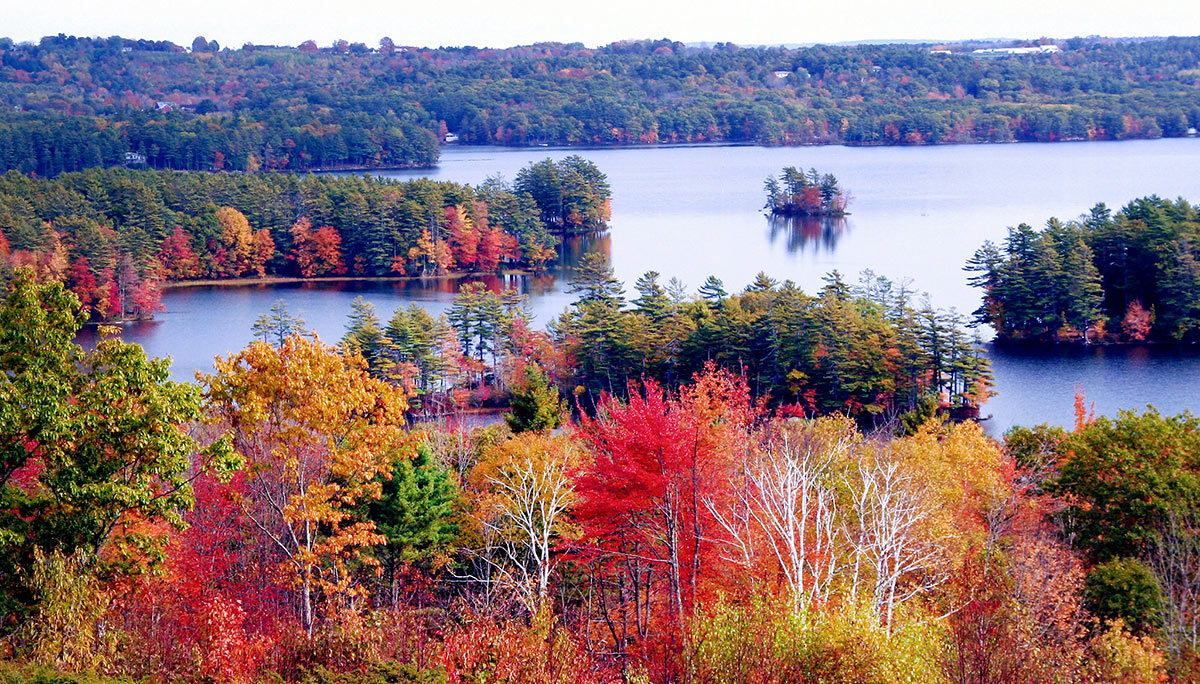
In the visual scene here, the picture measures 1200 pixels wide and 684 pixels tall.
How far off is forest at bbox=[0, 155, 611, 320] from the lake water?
264 centimetres

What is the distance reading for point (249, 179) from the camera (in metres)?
68.9

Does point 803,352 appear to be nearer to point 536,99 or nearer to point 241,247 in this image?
point 241,247

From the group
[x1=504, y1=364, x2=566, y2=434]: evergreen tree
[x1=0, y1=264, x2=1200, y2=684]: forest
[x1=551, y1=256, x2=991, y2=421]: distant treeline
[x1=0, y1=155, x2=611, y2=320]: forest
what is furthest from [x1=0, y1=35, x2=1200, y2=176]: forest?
[x1=0, y1=264, x2=1200, y2=684]: forest

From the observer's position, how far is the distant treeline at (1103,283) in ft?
142

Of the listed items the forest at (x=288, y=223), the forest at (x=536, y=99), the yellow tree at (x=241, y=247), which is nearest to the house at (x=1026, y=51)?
the forest at (x=536, y=99)

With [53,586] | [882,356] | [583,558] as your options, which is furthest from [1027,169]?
[53,586]

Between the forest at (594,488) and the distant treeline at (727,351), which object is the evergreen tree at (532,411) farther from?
the distant treeline at (727,351)

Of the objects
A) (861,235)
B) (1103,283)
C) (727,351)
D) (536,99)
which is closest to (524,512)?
(727,351)

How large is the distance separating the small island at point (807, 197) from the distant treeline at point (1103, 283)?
3166cm

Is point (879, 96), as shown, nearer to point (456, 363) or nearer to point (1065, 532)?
point (456, 363)

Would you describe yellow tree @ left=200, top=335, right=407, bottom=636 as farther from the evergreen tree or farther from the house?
the house

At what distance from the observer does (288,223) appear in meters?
62.7

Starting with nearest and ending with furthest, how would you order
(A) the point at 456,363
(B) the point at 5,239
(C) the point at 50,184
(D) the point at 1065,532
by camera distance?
(D) the point at 1065,532, (A) the point at 456,363, (B) the point at 5,239, (C) the point at 50,184

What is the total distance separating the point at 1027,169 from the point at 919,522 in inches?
3509
